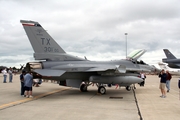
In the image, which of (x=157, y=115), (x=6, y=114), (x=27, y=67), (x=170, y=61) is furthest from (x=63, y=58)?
(x=170, y=61)

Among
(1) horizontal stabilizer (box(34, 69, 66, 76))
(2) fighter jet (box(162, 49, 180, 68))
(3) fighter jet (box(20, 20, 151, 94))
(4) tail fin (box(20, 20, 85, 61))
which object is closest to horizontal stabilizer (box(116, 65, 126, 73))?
(3) fighter jet (box(20, 20, 151, 94))

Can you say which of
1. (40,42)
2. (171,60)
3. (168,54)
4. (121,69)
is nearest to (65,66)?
(40,42)

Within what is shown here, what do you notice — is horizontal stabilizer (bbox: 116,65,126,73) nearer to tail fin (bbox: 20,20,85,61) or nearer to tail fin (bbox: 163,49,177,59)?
tail fin (bbox: 20,20,85,61)

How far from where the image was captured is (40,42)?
12.8 meters

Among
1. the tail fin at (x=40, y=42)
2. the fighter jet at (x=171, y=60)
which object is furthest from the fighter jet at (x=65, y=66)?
the fighter jet at (x=171, y=60)

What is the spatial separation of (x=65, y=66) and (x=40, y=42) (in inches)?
85.4

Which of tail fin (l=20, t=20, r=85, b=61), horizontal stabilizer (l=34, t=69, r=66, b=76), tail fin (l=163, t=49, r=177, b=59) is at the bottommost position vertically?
horizontal stabilizer (l=34, t=69, r=66, b=76)

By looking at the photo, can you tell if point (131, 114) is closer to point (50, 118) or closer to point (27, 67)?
point (50, 118)

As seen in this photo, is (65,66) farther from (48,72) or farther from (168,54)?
(168,54)

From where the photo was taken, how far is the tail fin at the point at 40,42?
41.3 feet

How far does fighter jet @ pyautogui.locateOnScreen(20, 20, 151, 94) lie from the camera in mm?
12227

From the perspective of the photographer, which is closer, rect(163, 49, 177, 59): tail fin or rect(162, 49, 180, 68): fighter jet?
rect(162, 49, 180, 68): fighter jet

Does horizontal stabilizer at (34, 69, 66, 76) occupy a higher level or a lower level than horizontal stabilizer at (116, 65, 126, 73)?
lower

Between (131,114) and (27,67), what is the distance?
716cm
